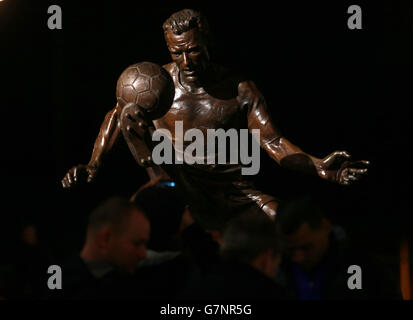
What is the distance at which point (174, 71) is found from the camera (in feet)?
16.4

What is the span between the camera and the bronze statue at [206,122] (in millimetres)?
4734

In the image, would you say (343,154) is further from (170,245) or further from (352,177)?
(170,245)

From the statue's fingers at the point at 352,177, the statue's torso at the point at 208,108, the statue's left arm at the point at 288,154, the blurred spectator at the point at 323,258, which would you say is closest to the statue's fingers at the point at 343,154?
the statue's left arm at the point at 288,154

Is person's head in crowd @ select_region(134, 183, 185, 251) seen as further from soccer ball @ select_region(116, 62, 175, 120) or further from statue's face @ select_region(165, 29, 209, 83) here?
statue's face @ select_region(165, 29, 209, 83)

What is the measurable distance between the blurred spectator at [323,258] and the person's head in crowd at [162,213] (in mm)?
894

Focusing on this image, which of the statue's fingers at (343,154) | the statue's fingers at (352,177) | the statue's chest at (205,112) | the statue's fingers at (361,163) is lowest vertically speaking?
the statue's fingers at (352,177)

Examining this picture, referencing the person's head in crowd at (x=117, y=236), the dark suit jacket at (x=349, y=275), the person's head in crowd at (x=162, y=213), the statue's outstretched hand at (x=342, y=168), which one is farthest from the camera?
the statue's outstretched hand at (x=342, y=168)

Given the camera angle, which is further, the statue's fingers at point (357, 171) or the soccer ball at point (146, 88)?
the soccer ball at point (146, 88)

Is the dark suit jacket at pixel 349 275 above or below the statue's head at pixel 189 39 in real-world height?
below

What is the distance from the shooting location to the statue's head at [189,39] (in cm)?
470

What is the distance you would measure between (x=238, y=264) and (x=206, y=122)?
1.93 metres

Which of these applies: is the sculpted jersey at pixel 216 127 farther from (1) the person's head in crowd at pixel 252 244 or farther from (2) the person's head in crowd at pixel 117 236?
(1) the person's head in crowd at pixel 252 244

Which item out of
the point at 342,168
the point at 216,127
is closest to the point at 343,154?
the point at 342,168

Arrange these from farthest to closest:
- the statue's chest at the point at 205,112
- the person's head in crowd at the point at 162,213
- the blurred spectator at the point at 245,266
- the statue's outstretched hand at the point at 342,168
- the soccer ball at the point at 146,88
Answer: the statue's chest at the point at 205,112, the soccer ball at the point at 146,88, the statue's outstretched hand at the point at 342,168, the person's head in crowd at the point at 162,213, the blurred spectator at the point at 245,266
